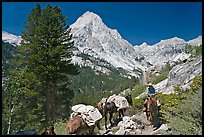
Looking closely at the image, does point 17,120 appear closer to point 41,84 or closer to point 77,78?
point 41,84

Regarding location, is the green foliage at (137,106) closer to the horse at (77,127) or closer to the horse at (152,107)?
the horse at (152,107)

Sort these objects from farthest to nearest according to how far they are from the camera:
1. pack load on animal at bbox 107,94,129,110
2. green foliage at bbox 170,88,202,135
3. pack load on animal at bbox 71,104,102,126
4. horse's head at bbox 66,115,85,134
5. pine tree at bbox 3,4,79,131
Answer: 1. pine tree at bbox 3,4,79,131
2. pack load on animal at bbox 107,94,129,110
3. pack load on animal at bbox 71,104,102,126
4. horse's head at bbox 66,115,85,134
5. green foliage at bbox 170,88,202,135

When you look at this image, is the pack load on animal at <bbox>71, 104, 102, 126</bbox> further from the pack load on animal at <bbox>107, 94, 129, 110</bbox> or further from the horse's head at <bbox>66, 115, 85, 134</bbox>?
the pack load on animal at <bbox>107, 94, 129, 110</bbox>

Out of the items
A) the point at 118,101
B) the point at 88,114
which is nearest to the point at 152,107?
the point at 118,101

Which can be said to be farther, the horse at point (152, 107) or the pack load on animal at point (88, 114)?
the horse at point (152, 107)

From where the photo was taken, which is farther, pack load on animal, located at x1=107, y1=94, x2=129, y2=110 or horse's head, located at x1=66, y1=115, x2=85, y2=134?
pack load on animal, located at x1=107, y1=94, x2=129, y2=110

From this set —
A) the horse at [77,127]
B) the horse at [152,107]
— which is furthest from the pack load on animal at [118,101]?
the horse at [77,127]

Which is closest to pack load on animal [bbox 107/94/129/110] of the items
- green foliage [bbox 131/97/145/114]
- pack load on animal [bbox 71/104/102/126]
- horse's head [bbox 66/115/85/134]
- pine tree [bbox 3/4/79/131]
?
green foliage [bbox 131/97/145/114]

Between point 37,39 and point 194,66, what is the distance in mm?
9441

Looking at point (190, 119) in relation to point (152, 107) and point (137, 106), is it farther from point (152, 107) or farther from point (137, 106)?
point (137, 106)

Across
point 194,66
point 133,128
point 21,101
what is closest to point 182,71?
point 194,66

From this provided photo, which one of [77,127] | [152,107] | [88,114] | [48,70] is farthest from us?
[48,70]

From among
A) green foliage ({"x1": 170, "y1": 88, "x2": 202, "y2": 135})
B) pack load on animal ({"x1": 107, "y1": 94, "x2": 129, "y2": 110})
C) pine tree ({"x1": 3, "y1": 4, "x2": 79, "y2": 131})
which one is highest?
pine tree ({"x1": 3, "y1": 4, "x2": 79, "y2": 131})

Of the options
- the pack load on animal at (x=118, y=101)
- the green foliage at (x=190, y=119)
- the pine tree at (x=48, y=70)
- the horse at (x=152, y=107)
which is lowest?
the green foliage at (x=190, y=119)
